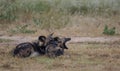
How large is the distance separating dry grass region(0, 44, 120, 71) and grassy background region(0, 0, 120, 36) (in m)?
3.51

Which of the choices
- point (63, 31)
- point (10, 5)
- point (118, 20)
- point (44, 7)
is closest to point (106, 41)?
point (63, 31)

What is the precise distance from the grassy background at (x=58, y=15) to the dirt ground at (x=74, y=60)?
3178 millimetres

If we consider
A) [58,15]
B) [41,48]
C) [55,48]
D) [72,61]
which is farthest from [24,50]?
[58,15]

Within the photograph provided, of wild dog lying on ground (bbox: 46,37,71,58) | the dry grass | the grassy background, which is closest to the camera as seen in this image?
the dry grass

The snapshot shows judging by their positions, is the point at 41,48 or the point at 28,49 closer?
the point at 28,49

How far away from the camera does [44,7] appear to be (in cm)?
1477

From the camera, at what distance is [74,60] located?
877 centimetres

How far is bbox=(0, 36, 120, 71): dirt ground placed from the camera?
811 centimetres

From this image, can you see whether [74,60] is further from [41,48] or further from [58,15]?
[58,15]

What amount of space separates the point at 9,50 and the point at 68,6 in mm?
5767

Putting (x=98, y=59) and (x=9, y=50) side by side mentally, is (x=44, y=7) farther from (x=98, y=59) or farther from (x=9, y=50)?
(x=98, y=59)

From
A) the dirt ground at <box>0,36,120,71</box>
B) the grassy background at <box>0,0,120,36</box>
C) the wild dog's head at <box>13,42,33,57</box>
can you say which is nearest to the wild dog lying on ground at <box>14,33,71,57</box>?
the wild dog's head at <box>13,42,33,57</box>

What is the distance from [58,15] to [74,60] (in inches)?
231

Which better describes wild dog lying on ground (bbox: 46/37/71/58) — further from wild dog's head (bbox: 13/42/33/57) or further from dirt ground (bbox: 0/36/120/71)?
wild dog's head (bbox: 13/42/33/57)
